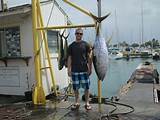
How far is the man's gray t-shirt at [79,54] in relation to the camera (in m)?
6.88

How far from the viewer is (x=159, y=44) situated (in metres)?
84.8

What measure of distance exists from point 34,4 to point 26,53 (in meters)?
1.68

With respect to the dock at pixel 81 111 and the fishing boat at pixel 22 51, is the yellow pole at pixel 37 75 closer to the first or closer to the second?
the dock at pixel 81 111

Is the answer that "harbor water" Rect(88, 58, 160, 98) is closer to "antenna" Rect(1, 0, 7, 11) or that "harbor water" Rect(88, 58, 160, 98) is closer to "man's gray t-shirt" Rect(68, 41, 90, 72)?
"man's gray t-shirt" Rect(68, 41, 90, 72)

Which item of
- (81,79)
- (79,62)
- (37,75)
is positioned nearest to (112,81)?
(37,75)

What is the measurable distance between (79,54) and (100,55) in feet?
1.73

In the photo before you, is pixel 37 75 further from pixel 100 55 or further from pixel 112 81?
pixel 112 81

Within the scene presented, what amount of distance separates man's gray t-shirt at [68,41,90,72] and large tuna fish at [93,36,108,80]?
307mm

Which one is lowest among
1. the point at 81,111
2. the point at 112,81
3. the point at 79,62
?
the point at 112,81

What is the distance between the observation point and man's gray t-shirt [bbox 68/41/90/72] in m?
6.88

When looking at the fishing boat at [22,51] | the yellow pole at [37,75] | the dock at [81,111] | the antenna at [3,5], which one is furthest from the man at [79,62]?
the antenna at [3,5]

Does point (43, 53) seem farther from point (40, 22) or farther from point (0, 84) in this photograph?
point (0, 84)

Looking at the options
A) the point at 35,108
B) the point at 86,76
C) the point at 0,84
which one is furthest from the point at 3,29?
the point at 86,76

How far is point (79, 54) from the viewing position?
22.6ft
